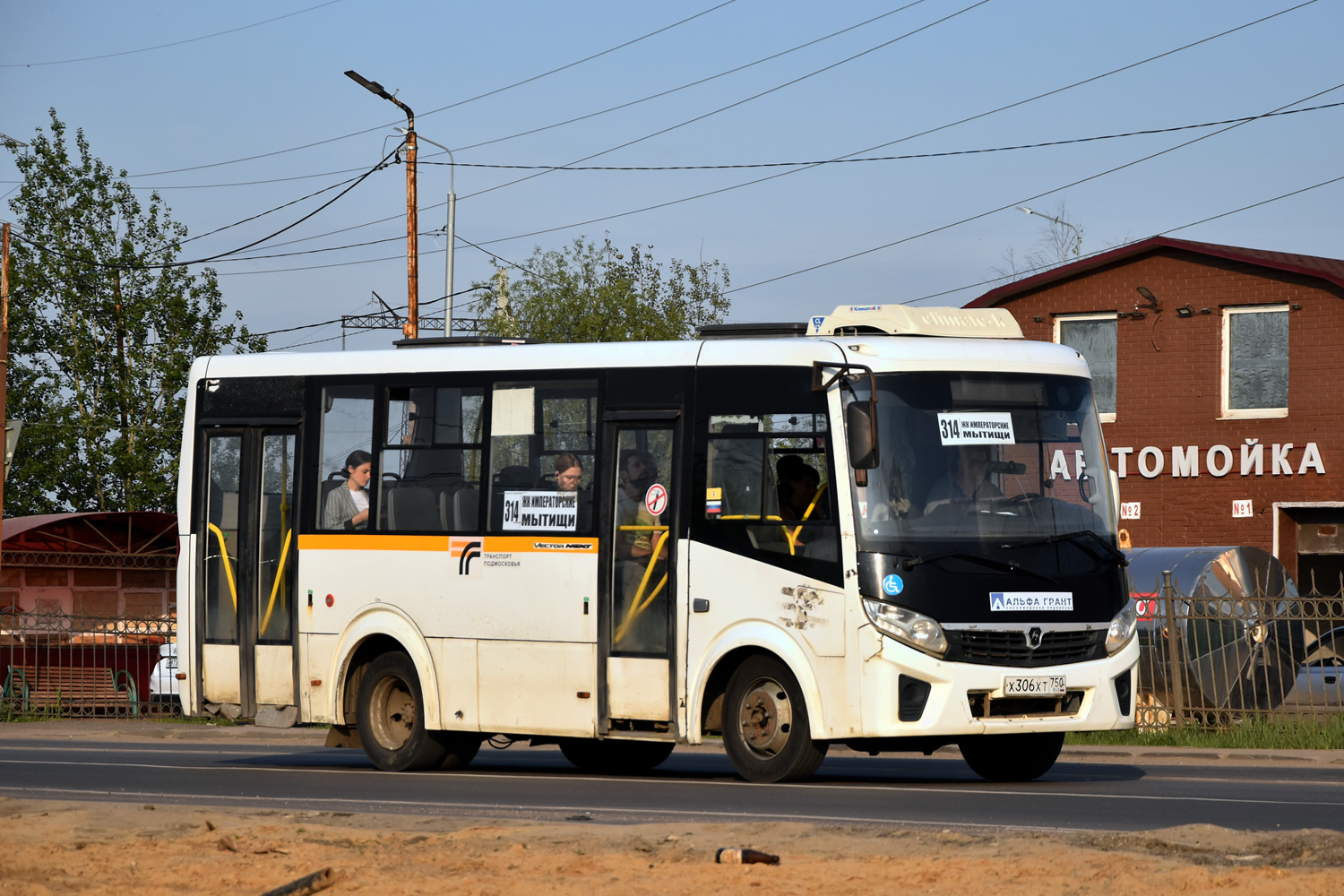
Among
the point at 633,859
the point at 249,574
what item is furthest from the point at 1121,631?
the point at 249,574

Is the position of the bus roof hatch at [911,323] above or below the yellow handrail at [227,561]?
above

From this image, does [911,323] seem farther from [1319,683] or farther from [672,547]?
[1319,683]

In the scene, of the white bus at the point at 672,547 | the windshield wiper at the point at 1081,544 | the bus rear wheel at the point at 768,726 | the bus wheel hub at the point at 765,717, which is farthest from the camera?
the bus wheel hub at the point at 765,717

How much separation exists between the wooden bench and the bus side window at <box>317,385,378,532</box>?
10888mm

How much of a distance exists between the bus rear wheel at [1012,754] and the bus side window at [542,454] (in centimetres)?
314

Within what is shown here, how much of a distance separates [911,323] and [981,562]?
1845 mm

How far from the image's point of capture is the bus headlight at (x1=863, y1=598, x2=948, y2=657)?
1158cm

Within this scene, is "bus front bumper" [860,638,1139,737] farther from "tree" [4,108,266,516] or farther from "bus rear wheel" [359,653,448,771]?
"tree" [4,108,266,516]

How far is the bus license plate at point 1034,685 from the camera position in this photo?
38.5 ft

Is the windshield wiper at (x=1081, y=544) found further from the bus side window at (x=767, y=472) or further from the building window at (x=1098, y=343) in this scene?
the building window at (x=1098, y=343)

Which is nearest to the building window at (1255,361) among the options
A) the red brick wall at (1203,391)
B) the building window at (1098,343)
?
the red brick wall at (1203,391)

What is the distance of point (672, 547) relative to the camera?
12656 mm

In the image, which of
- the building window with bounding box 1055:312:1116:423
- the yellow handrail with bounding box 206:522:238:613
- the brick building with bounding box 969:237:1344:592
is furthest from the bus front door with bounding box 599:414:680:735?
the building window with bounding box 1055:312:1116:423

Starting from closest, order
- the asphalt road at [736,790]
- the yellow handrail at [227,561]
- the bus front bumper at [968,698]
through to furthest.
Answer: the asphalt road at [736,790] < the bus front bumper at [968,698] < the yellow handrail at [227,561]
